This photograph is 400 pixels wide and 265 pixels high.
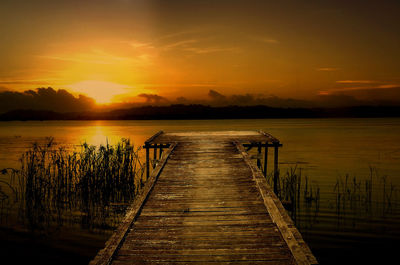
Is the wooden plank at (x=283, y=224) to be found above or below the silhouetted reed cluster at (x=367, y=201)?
above

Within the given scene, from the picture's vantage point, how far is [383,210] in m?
11.7

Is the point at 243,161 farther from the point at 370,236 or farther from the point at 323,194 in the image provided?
the point at 323,194

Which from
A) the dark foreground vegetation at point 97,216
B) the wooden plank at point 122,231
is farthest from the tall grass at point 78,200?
the wooden plank at point 122,231

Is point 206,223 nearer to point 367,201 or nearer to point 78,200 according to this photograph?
point 78,200

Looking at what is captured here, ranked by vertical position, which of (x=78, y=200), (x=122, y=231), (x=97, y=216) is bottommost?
(x=97, y=216)

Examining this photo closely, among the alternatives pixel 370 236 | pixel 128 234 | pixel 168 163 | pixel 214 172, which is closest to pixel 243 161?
pixel 214 172

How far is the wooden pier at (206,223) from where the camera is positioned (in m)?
5.05

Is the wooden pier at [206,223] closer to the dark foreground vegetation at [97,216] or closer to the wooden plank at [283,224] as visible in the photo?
the wooden plank at [283,224]

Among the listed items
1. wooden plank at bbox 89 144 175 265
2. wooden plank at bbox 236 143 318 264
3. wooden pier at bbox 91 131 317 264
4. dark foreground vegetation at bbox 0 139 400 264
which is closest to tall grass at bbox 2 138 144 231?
dark foreground vegetation at bbox 0 139 400 264

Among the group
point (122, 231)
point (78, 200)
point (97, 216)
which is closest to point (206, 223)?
point (122, 231)

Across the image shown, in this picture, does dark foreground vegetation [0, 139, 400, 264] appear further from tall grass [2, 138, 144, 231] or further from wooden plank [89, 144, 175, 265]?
wooden plank [89, 144, 175, 265]

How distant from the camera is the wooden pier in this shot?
16.6 ft

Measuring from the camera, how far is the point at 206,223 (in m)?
6.20

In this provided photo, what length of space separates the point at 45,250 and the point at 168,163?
368 centimetres
